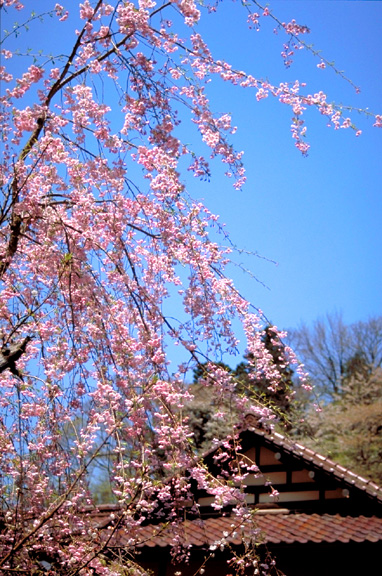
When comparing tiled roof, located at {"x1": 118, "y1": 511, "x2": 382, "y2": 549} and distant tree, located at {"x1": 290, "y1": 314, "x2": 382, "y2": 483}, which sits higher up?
distant tree, located at {"x1": 290, "y1": 314, "x2": 382, "y2": 483}

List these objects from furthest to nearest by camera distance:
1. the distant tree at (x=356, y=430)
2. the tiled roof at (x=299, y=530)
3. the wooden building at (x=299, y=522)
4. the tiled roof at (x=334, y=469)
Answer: the distant tree at (x=356, y=430), the tiled roof at (x=334, y=469), the wooden building at (x=299, y=522), the tiled roof at (x=299, y=530)

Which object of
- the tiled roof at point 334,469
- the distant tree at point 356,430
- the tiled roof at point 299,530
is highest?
the distant tree at point 356,430

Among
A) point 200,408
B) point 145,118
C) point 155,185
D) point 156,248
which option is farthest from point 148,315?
point 200,408

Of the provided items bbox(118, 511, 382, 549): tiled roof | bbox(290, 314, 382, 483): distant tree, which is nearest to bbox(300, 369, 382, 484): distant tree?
bbox(290, 314, 382, 483): distant tree

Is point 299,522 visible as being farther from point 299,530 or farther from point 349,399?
point 349,399

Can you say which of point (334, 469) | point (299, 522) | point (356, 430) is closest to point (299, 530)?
point (299, 522)

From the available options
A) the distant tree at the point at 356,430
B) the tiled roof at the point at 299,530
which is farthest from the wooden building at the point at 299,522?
the distant tree at the point at 356,430

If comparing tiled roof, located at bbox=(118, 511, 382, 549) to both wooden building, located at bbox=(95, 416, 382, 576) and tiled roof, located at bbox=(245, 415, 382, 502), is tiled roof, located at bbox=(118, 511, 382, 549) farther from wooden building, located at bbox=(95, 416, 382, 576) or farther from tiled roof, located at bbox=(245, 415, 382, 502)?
tiled roof, located at bbox=(245, 415, 382, 502)

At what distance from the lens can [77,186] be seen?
13.4 feet

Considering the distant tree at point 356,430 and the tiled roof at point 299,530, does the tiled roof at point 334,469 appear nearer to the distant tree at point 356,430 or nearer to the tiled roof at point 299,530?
the tiled roof at point 299,530

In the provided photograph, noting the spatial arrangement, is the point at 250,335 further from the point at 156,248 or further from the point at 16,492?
the point at 16,492

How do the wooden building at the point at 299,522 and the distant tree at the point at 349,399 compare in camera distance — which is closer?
the wooden building at the point at 299,522

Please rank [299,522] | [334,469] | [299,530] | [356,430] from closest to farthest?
[299,530], [299,522], [334,469], [356,430]

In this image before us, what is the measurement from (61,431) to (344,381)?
19.5 m
